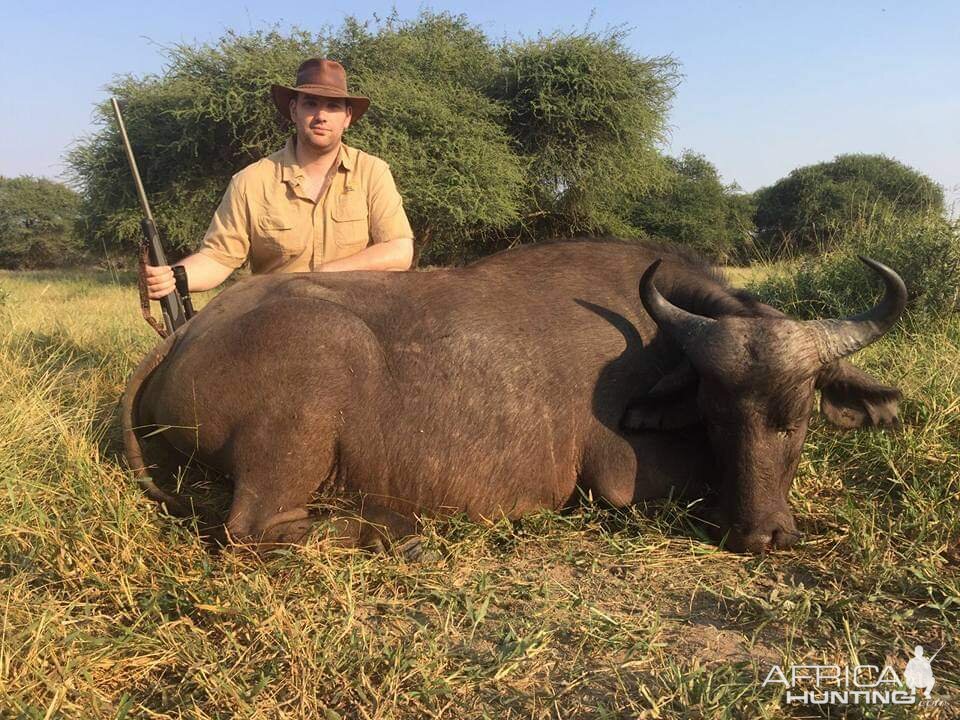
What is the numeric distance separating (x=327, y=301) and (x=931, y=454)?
336cm

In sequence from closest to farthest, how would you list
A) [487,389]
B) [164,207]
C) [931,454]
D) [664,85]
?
1. [487,389]
2. [931,454]
3. [164,207]
4. [664,85]

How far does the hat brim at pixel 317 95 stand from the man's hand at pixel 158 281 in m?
1.56

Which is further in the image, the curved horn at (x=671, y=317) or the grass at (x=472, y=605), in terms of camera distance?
the curved horn at (x=671, y=317)

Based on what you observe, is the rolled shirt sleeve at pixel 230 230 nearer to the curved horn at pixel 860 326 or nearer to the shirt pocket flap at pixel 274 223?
the shirt pocket flap at pixel 274 223

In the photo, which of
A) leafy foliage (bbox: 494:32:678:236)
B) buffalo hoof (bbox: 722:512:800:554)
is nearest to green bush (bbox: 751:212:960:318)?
buffalo hoof (bbox: 722:512:800:554)

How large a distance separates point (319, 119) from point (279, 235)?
87cm

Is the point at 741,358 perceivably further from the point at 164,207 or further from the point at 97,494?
the point at 164,207

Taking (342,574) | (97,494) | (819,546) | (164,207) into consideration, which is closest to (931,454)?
(819,546)

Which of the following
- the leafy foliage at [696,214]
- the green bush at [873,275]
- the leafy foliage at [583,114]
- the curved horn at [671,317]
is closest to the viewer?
the curved horn at [671,317]

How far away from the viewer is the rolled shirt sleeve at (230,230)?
15.9ft

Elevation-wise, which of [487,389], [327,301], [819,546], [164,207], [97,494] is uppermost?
[164,207]

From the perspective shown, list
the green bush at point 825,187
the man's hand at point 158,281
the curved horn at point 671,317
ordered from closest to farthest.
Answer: the curved horn at point 671,317
the man's hand at point 158,281
the green bush at point 825,187

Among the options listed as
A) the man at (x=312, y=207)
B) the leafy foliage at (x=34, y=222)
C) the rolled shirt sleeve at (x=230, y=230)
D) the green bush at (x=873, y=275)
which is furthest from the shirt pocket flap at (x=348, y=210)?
the leafy foliage at (x=34, y=222)

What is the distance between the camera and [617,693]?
2203mm
